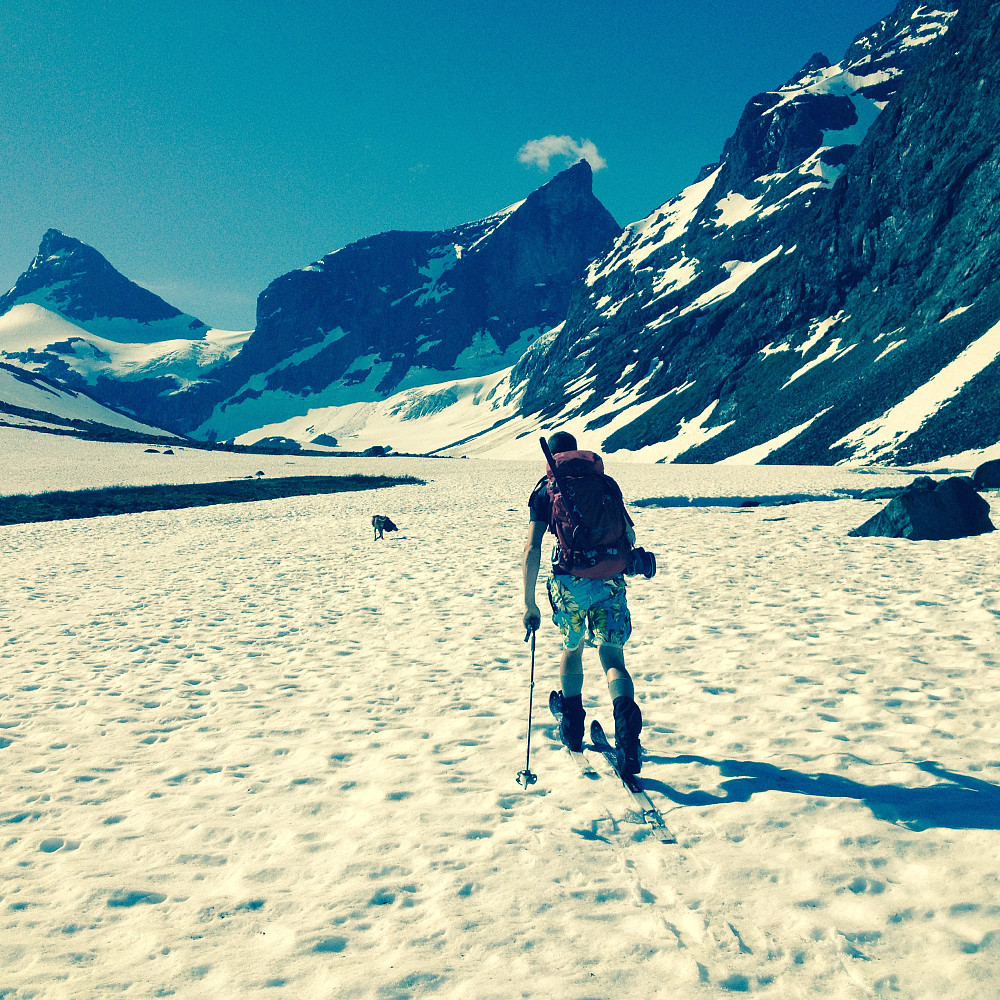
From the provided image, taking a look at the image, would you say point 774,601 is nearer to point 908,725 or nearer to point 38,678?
point 908,725

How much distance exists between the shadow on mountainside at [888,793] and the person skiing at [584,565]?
88 centimetres

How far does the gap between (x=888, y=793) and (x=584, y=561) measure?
2.84 metres

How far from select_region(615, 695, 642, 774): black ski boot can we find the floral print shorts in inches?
21.2

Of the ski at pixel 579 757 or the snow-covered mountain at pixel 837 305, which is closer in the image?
the ski at pixel 579 757

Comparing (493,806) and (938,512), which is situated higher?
(938,512)

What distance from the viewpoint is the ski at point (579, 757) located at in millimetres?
5340

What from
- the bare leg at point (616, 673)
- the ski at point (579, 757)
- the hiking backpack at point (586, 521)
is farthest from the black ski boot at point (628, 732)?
the hiking backpack at point (586, 521)

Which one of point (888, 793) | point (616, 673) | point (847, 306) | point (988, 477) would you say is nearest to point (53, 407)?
point (847, 306)

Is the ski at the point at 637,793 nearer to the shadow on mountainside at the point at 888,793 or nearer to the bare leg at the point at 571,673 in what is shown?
the shadow on mountainside at the point at 888,793

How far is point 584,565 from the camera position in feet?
17.4

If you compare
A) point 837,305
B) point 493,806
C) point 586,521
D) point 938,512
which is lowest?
point 493,806

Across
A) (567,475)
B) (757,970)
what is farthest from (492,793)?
(567,475)

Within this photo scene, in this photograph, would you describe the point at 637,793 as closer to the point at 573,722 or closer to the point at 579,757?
the point at 579,757

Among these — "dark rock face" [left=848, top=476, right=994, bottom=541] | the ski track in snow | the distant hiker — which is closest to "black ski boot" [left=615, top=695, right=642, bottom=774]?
the ski track in snow
